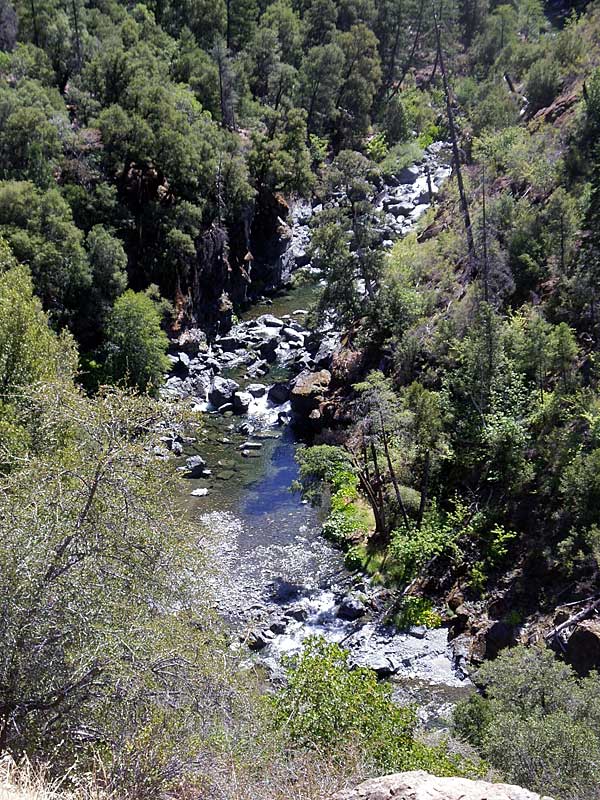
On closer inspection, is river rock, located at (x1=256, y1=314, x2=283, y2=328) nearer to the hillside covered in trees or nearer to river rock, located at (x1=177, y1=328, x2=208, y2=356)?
the hillside covered in trees

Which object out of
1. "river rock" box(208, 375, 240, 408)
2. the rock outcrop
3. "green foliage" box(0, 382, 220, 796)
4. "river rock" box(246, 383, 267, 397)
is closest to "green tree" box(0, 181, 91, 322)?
"river rock" box(208, 375, 240, 408)

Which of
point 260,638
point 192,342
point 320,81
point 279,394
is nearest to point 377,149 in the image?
point 320,81

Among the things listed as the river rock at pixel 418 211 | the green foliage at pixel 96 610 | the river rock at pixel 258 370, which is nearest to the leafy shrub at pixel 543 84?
the river rock at pixel 418 211

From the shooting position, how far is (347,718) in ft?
47.5

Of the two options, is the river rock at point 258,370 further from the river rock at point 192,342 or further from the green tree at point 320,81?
the green tree at point 320,81

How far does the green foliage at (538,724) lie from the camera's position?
13641mm

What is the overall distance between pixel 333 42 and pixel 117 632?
254ft

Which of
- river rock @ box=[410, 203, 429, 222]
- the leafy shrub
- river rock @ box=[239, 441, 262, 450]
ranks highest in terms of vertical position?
the leafy shrub

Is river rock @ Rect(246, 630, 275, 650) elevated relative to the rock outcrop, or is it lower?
lower

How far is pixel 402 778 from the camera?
990 cm

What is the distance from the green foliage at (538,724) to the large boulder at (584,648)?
322 centimetres

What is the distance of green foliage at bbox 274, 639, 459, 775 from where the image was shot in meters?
13.6

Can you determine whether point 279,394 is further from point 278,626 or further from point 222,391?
point 278,626

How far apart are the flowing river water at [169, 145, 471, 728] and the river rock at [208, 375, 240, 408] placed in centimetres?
123
